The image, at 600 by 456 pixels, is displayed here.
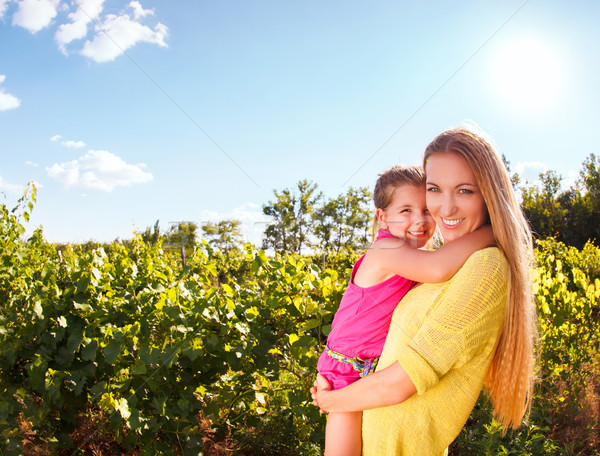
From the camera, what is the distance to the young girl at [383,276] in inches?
56.9

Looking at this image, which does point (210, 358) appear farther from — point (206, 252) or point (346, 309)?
point (346, 309)

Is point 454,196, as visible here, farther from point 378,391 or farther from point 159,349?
point 159,349

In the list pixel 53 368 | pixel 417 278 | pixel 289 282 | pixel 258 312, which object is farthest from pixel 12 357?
pixel 417 278

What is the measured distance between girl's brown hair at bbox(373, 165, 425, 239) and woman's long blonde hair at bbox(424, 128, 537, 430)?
35 centimetres

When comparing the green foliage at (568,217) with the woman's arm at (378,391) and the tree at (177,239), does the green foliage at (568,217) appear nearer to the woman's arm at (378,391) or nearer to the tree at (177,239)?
the tree at (177,239)

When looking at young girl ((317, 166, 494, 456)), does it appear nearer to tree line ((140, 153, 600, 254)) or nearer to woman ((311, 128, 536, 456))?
woman ((311, 128, 536, 456))

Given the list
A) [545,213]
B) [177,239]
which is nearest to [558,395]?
[177,239]

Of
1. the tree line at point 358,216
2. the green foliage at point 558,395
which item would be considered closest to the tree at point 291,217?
the tree line at point 358,216

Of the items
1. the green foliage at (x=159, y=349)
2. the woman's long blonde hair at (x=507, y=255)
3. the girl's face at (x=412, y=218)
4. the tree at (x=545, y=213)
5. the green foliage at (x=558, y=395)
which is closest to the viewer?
the woman's long blonde hair at (x=507, y=255)

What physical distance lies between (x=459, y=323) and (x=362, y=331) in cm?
48

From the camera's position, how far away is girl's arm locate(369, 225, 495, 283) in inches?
55.0

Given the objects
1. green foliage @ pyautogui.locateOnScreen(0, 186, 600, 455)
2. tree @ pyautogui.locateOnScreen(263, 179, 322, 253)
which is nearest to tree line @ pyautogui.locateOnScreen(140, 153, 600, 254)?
tree @ pyautogui.locateOnScreen(263, 179, 322, 253)

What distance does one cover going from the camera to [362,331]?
5.36 feet

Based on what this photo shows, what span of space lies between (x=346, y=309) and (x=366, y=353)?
0.18 m
